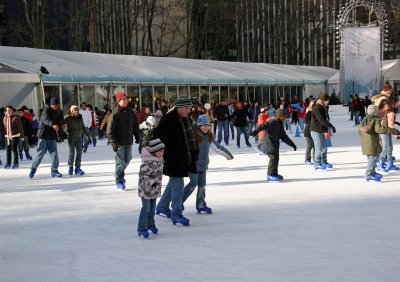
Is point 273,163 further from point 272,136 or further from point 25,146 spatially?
point 25,146

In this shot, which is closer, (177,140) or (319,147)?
(177,140)

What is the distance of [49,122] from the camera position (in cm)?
998

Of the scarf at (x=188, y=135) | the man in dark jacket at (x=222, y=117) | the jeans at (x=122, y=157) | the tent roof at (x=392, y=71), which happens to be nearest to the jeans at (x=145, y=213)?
the scarf at (x=188, y=135)

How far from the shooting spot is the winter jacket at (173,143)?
581 centimetres

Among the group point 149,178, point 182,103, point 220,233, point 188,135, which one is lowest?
point 220,233

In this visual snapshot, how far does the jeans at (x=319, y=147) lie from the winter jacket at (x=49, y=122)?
4404 mm

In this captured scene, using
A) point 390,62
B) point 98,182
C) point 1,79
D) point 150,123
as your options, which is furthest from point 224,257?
point 390,62

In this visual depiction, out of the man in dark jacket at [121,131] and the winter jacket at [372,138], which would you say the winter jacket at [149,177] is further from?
the winter jacket at [372,138]

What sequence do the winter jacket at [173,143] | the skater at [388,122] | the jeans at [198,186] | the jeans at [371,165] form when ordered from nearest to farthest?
the winter jacket at [173,143]
the jeans at [198,186]
the jeans at [371,165]
the skater at [388,122]

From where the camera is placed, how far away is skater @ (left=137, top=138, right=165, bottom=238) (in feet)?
17.9

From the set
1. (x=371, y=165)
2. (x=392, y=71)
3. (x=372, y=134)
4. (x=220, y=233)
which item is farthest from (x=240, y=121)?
(x=392, y=71)

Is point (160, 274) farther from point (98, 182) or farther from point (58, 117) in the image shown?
point (58, 117)

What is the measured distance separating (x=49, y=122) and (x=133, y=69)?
55.5ft

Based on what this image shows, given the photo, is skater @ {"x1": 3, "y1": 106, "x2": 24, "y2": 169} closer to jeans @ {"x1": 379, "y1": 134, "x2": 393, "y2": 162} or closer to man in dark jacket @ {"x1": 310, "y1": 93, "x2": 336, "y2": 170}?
man in dark jacket @ {"x1": 310, "y1": 93, "x2": 336, "y2": 170}
